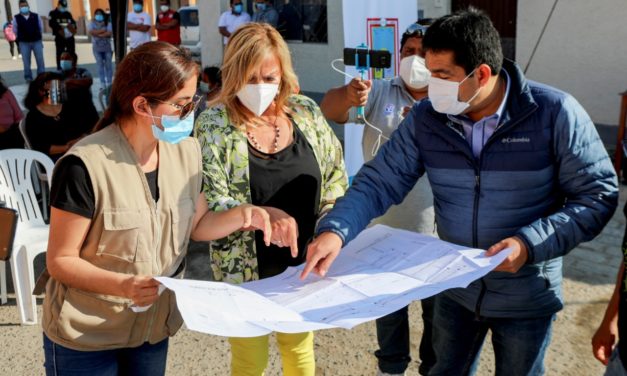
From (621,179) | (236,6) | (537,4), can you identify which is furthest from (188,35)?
(621,179)

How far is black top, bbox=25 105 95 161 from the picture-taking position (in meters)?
5.59

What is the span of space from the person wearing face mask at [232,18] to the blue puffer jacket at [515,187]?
36.7 feet

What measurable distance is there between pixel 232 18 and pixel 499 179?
38.2ft

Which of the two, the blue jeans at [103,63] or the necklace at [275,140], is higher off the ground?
the necklace at [275,140]

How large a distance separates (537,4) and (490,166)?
7864 millimetres

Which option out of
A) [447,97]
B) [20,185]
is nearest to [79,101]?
[20,185]

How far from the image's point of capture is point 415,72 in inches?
115

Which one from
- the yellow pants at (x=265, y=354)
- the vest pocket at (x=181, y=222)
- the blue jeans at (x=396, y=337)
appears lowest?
the blue jeans at (x=396, y=337)

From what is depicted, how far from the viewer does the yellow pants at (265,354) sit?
2593 mm

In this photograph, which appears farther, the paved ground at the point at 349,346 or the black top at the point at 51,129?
the black top at the point at 51,129

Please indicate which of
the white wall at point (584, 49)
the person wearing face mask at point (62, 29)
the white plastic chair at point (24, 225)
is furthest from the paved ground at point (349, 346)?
the person wearing face mask at point (62, 29)

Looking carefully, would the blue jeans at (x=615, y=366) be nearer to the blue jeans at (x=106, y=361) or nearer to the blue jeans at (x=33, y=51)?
the blue jeans at (x=106, y=361)

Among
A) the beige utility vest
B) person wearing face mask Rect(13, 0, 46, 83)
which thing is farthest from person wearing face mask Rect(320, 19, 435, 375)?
person wearing face mask Rect(13, 0, 46, 83)

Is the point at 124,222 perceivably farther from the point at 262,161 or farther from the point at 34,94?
the point at 34,94
